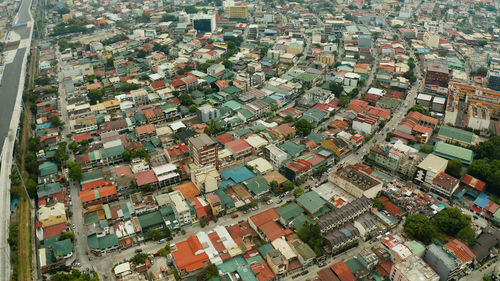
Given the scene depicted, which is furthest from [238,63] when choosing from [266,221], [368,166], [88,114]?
[266,221]

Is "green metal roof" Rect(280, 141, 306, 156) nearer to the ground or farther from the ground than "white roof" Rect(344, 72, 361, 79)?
nearer to the ground

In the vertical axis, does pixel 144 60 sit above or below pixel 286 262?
above

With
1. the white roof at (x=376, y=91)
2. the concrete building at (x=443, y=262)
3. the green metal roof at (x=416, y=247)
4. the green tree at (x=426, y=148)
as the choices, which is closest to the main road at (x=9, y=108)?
the green metal roof at (x=416, y=247)

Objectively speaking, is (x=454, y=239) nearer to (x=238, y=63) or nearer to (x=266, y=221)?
(x=266, y=221)

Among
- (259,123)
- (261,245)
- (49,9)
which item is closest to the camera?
(261,245)

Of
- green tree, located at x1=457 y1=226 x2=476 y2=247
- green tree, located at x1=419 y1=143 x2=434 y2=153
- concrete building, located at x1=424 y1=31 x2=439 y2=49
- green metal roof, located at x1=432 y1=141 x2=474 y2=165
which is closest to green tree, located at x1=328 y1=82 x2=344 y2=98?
green tree, located at x1=419 y1=143 x2=434 y2=153

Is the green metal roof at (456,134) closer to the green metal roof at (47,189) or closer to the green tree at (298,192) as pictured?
the green tree at (298,192)

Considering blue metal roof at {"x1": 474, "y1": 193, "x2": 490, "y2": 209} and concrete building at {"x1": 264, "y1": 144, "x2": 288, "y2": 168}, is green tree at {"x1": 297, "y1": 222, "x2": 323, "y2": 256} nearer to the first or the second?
concrete building at {"x1": 264, "y1": 144, "x2": 288, "y2": 168}
